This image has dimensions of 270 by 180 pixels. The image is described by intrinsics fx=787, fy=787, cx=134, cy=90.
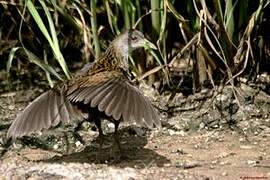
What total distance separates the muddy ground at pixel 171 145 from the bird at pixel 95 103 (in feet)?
0.85

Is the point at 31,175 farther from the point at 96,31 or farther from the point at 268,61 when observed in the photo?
the point at 268,61

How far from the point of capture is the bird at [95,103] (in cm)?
457

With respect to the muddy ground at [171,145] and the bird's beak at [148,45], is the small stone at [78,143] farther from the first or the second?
the bird's beak at [148,45]

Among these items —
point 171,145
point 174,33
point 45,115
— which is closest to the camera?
point 45,115

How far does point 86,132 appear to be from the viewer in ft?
19.5

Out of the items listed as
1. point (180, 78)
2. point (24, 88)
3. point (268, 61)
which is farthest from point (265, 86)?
point (24, 88)

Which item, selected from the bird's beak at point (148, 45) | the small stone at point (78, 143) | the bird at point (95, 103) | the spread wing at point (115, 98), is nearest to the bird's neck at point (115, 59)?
the bird at point (95, 103)

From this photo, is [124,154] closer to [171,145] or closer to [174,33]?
[171,145]

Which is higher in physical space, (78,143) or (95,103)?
(95,103)

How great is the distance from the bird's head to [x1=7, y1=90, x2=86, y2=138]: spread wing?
0.74 meters

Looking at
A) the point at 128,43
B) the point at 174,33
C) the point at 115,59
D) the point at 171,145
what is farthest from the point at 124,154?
the point at 174,33

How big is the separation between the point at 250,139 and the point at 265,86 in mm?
798

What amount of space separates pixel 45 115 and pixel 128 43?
1045mm

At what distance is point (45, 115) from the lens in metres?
5.00
